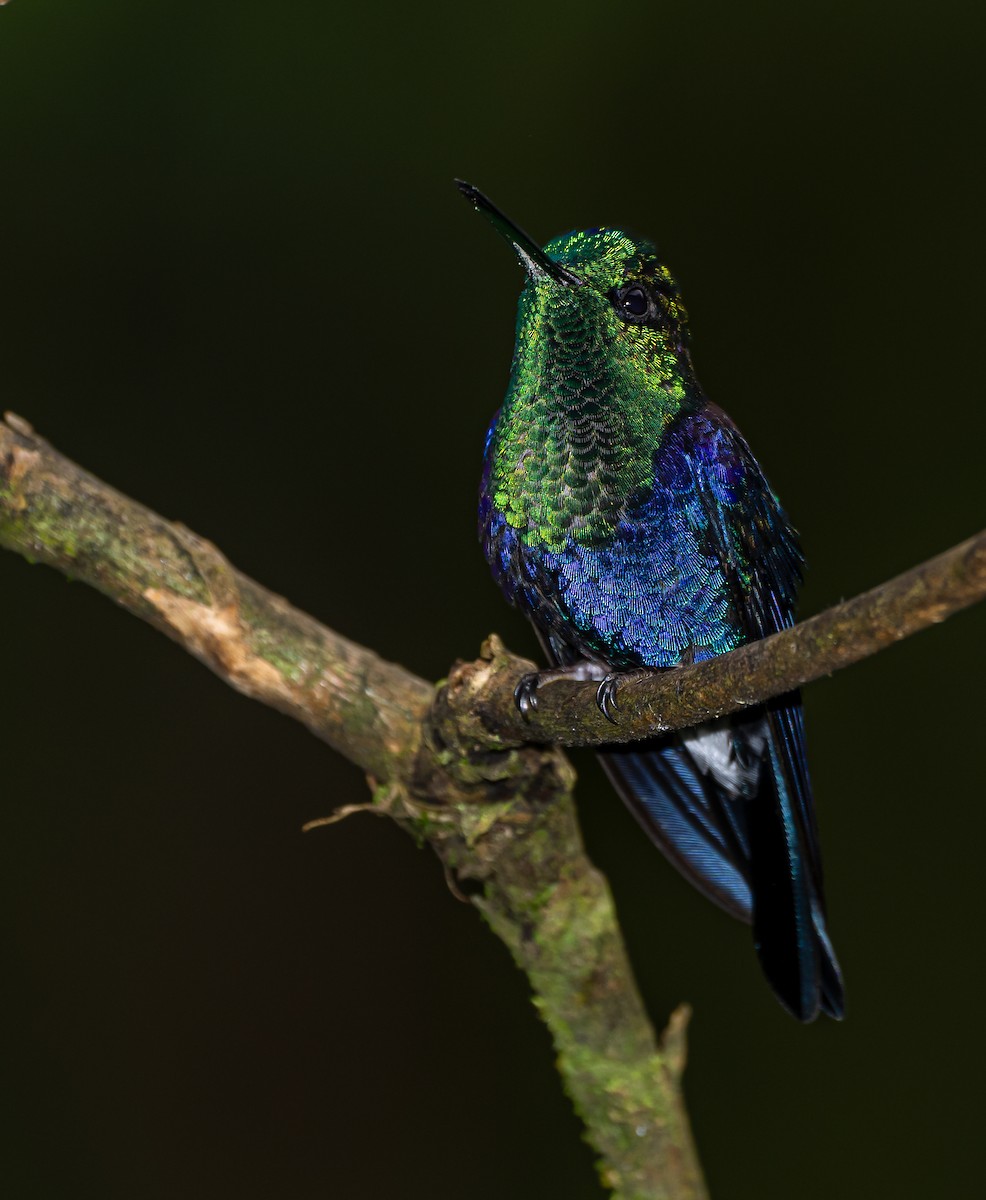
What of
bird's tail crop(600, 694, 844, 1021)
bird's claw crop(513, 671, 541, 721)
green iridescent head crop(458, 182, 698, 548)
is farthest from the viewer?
bird's tail crop(600, 694, 844, 1021)

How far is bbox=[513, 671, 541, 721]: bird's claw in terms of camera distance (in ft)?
6.22

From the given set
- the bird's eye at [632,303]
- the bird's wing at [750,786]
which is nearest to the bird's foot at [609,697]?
the bird's wing at [750,786]

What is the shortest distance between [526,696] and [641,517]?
419mm

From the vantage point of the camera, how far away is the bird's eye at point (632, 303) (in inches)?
85.9

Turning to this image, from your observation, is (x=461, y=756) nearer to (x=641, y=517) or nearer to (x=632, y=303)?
(x=641, y=517)

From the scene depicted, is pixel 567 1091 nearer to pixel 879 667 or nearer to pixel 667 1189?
pixel 667 1189

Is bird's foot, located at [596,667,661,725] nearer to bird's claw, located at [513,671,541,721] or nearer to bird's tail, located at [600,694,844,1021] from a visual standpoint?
bird's claw, located at [513,671,541,721]

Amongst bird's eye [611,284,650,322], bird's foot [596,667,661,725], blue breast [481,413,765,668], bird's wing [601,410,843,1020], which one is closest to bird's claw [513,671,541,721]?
bird's foot [596,667,661,725]

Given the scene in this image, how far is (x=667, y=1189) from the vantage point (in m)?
2.37

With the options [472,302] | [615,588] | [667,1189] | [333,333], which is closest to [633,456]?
[615,588]

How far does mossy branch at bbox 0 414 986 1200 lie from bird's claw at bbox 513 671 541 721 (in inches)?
0.6

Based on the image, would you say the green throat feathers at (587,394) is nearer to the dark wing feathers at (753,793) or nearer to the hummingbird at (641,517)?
the hummingbird at (641,517)

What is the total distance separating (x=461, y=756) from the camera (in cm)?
210

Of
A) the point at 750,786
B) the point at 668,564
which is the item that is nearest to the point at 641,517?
the point at 668,564
